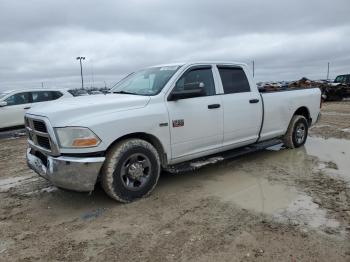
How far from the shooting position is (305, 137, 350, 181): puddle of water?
623 centimetres

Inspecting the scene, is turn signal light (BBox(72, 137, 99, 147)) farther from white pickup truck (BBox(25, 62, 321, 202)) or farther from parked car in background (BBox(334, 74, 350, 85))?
parked car in background (BBox(334, 74, 350, 85))

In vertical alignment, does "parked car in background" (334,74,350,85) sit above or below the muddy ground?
above

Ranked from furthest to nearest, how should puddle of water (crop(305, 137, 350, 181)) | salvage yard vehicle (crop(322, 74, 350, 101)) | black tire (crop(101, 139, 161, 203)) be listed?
salvage yard vehicle (crop(322, 74, 350, 101))
puddle of water (crop(305, 137, 350, 181))
black tire (crop(101, 139, 161, 203))

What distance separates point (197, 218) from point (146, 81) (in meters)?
2.43

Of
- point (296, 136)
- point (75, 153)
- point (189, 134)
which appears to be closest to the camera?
point (75, 153)

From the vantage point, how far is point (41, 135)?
4.64 metres

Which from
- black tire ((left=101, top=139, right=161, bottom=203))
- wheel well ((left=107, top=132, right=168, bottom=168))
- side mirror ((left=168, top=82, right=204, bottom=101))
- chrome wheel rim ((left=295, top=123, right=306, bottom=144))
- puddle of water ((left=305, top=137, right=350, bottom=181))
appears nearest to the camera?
black tire ((left=101, top=139, right=161, bottom=203))

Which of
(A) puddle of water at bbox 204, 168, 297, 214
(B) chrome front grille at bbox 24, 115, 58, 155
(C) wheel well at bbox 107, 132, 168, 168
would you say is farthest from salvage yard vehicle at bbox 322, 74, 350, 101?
(B) chrome front grille at bbox 24, 115, 58, 155

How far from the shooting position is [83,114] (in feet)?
14.6

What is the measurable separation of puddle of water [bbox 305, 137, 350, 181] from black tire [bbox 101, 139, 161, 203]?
3103mm

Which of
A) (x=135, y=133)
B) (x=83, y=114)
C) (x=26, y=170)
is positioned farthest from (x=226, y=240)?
(x=26, y=170)

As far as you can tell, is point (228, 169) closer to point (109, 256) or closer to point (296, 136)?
point (296, 136)

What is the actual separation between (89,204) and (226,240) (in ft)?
6.71

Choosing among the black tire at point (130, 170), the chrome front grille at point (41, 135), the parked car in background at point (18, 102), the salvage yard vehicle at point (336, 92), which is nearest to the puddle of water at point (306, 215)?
the black tire at point (130, 170)
